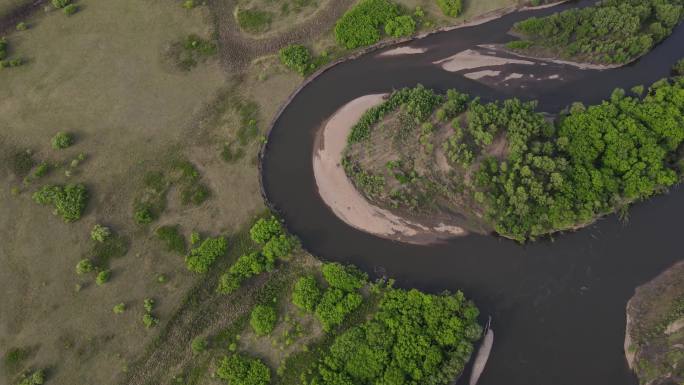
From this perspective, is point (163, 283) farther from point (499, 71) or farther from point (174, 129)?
point (499, 71)

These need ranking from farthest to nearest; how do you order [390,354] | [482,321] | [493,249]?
[493,249]
[482,321]
[390,354]

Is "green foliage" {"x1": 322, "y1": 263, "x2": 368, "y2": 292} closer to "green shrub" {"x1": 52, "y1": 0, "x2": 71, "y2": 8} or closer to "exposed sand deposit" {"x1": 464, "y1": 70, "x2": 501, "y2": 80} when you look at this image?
"exposed sand deposit" {"x1": 464, "y1": 70, "x2": 501, "y2": 80}

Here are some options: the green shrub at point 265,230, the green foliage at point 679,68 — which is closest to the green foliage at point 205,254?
the green shrub at point 265,230

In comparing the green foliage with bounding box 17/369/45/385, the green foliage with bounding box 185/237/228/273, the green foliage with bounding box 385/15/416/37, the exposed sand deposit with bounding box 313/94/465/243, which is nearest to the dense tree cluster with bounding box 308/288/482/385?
the exposed sand deposit with bounding box 313/94/465/243

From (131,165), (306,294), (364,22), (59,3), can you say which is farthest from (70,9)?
(306,294)

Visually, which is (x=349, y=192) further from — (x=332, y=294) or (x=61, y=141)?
(x=61, y=141)

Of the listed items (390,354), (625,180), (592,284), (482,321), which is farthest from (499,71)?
(390,354)
